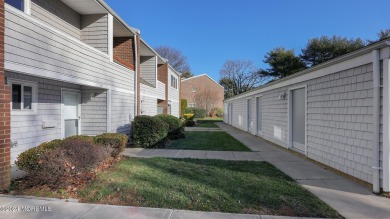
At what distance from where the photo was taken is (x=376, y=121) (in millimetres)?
5129

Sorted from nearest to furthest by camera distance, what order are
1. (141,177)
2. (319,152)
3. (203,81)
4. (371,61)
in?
(371,61) → (141,177) → (319,152) → (203,81)

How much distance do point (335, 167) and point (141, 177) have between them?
464 centimetres

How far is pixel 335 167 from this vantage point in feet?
22.0

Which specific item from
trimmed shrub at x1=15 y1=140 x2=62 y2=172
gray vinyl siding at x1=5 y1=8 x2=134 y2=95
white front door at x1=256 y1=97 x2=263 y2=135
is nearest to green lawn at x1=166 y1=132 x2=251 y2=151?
white front door at x1=256 y1=97 x2=263 y2=135

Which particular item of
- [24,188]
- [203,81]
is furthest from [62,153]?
[203,81]

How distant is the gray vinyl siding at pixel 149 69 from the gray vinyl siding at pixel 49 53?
22.5 feet

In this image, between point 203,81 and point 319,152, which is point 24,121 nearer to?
point 319,152

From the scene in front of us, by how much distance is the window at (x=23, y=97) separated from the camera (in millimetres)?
6691

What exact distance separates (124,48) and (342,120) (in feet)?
31.6

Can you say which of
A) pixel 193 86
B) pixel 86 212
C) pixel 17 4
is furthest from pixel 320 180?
pixel 193 86

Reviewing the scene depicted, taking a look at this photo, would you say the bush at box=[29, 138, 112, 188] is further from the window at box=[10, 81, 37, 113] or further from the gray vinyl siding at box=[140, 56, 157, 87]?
the gray vinyl siding at box=[140, 56, 157, 87]

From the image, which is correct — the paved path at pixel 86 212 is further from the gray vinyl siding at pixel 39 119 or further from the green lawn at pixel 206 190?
the gray vinyl siding at pixel 39 119

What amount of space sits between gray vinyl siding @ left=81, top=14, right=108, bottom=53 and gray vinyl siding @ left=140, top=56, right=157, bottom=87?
7.07 metres

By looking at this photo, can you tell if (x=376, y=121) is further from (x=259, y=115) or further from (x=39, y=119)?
(x=259, y=115)
